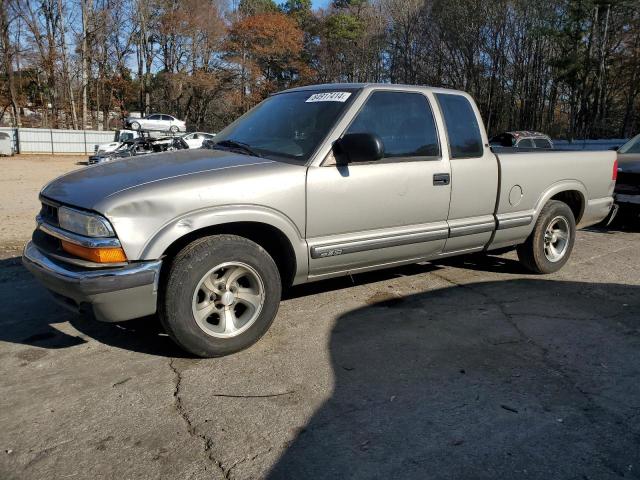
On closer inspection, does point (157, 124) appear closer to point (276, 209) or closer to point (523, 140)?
point (523, 140)

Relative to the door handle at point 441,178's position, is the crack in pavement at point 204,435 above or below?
below

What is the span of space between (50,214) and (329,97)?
2296mm

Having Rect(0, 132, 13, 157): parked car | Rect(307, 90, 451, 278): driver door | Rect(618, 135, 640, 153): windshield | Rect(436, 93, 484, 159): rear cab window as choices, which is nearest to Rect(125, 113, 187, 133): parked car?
Rect(0, 132, 13, 157): parked car

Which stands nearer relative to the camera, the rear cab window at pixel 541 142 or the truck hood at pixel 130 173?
the truck hood at pixel 130 173

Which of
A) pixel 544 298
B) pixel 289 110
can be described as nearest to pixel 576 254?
pixel 544 298

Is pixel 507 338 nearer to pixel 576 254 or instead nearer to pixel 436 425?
pixel 436 425

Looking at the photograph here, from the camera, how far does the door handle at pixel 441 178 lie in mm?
4422

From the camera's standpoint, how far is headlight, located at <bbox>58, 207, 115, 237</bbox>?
309 cm

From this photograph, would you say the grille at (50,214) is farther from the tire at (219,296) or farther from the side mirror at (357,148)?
the side mirror at (357,148)

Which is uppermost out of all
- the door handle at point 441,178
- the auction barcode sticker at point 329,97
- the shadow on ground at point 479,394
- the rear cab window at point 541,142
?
the auction barcode sticker at point 329,97

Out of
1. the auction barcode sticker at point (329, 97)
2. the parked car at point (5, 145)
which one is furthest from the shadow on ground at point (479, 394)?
the parked car at point (5, 145)

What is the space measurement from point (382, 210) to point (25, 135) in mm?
39043

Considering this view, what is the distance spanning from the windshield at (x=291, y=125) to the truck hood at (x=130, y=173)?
25 centimetres

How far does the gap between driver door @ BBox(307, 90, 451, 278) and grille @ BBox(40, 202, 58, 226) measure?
173 centimetres
